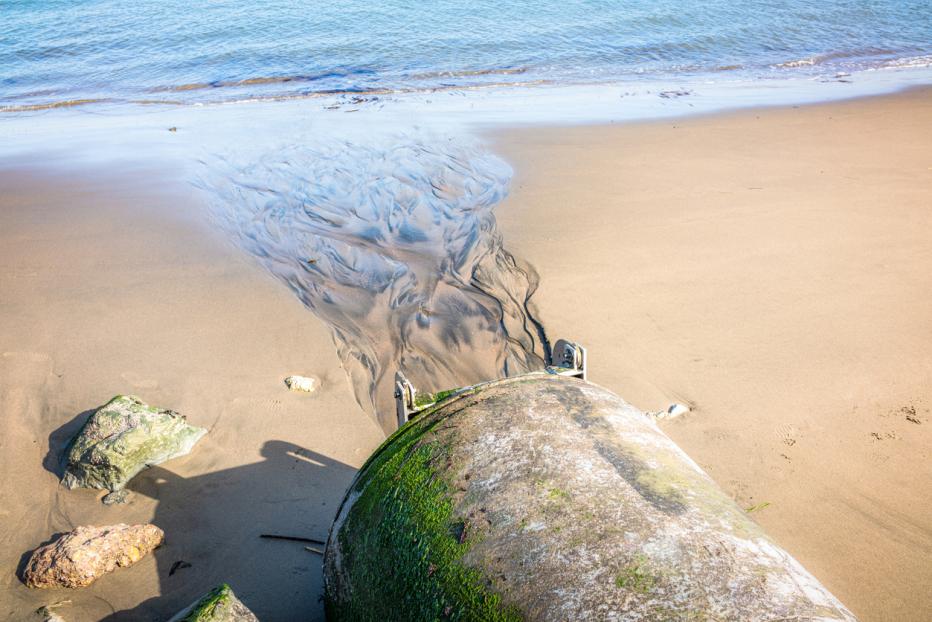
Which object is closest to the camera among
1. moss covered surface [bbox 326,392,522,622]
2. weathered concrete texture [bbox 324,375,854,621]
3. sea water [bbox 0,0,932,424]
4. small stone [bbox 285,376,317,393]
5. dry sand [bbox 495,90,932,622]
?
weathered concrete texture [bbox 324,375,854,621]

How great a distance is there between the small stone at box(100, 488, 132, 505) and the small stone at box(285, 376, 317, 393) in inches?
50.0

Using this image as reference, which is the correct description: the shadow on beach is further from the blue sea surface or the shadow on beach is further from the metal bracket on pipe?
the blue sea surface

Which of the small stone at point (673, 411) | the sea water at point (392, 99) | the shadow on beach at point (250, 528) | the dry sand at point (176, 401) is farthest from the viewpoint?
the sea water at point (392, 99)

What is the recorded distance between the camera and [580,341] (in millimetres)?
5289

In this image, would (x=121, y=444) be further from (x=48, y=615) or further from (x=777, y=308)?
(x=777, y=308)

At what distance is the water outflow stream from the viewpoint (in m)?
5.17

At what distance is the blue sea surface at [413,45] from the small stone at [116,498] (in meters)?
11.8

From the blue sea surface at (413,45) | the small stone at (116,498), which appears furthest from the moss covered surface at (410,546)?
the blue sea surface at (413,45)

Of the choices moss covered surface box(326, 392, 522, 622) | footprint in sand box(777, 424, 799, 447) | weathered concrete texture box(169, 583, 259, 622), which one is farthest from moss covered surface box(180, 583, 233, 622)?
footprint in sand box(777, 424, 799, 447)

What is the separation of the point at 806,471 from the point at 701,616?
109 inches

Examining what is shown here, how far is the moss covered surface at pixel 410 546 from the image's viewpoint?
187 centimetres

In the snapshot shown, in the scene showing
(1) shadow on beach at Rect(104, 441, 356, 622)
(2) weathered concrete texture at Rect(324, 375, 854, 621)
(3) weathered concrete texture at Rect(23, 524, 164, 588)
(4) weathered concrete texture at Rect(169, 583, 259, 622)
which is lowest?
(1) shadow on beach at Rect(104, 441, 356, 622)

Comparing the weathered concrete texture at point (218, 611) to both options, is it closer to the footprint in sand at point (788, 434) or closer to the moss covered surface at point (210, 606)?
the moss covered surface at point (210, 606)

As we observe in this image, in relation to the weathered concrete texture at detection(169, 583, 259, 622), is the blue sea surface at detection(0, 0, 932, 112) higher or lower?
higher
